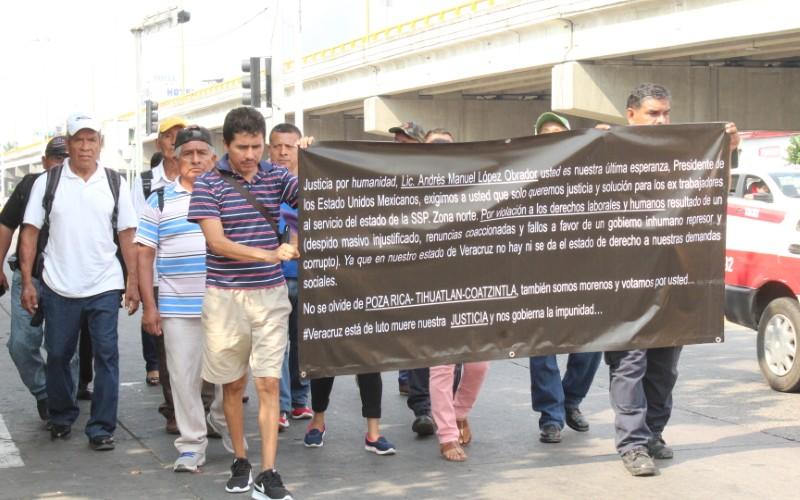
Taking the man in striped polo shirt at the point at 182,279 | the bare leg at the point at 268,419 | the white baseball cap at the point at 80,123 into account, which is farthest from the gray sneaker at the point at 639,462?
the white baseball cap at the point at 80,123

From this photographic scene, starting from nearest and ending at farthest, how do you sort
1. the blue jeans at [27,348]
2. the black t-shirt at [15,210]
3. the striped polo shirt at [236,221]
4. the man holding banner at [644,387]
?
the striped polo shirt at [236,221] < the man holding banner at [644,387] < the black t-shirt at [15,210] < the blue jeans at [27,348]

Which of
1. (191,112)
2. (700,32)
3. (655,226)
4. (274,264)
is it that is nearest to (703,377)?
(655,226)

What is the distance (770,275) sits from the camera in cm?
979

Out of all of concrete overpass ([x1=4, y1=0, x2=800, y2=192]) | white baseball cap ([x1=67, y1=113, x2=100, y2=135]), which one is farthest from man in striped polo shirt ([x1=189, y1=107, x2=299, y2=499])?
concrete overpass ([x1=4, y1=0, x2=800, y2=192])

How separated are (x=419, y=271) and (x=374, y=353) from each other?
49cm

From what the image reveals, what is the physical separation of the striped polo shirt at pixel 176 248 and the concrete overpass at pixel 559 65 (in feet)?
60.6

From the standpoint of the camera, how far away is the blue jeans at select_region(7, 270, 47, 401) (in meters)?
8.02

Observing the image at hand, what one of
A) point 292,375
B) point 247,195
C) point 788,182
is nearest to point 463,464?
point 292,375

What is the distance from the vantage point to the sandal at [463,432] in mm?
7312

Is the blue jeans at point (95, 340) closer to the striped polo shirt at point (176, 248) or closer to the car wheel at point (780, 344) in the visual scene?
the striped polo shirt at point (176, 248)

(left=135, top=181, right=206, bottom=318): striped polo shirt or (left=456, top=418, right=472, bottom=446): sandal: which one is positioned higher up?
(left=135, top=181, right=206, bottom=318): striped polo shirt

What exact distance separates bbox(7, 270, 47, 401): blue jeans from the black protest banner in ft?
8.63

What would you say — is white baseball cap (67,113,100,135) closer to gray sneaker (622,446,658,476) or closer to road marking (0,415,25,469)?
road marking (0,415,25,469)

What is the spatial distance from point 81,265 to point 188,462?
1.44m
